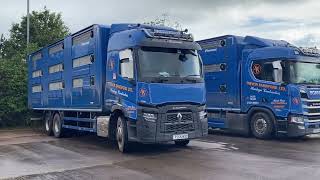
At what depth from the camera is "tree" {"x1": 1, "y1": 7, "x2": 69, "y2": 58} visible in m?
38.6

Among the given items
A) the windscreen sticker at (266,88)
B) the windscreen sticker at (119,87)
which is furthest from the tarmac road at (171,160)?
the windscreen sticker at (119,87)

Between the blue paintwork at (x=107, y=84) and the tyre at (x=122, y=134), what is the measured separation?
375mm

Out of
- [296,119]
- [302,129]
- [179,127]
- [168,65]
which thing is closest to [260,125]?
[296,119]

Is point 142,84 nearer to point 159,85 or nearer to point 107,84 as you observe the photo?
point 159,85

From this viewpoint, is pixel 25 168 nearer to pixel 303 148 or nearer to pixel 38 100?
pixel 303 148

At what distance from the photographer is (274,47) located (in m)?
15.3

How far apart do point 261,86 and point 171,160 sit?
5.64 meters

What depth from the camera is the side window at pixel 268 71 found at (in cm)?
1490

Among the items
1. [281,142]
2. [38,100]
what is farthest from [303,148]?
[38,100]

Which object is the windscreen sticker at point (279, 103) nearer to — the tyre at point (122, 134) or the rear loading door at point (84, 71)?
the tyre at point (122, 134)

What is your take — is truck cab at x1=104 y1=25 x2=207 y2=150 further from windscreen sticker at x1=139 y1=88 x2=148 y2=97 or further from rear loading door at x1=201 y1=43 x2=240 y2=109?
rear loading door at x1=201 y1=43 x2=240 y2=109

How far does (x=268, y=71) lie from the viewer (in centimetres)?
1534

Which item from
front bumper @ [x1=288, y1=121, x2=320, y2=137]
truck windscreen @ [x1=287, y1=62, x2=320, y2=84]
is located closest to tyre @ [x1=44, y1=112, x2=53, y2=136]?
front bumper @ [x1=288, y1=121, x2=320, y2=137]

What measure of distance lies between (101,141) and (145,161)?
5485 millimetres
